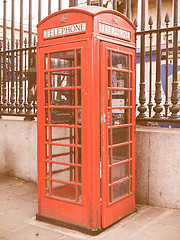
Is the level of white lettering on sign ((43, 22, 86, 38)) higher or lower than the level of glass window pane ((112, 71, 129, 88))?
higher

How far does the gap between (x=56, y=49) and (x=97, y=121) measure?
0.96 m

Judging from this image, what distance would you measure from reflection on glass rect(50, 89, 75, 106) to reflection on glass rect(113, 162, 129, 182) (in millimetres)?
928

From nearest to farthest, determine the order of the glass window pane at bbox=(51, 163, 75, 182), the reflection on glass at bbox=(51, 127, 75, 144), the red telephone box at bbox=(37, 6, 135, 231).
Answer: the red telephone box at bbox=(37, 6, 135, 231) < the glass window pane at bbox=(51, 163, 75, 182) < the reflection on glass at bbox=(51, 127, 75, 144)

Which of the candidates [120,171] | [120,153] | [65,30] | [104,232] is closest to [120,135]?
[120,153]

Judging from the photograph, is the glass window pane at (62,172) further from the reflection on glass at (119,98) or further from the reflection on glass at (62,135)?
the reflection on glass at (119,98)

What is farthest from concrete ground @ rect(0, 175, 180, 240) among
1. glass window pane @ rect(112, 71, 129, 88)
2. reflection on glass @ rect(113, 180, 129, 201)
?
glass window pane @ rect(112, 71, 129, 88)

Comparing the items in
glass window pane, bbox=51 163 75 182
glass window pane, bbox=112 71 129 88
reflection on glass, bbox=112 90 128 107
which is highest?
glass window pane, bbox=112 71 129 88

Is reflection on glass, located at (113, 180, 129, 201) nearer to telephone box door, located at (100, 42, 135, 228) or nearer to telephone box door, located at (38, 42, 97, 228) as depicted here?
telephone box door, located at (100, 42, 135, 228)

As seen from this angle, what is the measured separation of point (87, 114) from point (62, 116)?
1.43 feet

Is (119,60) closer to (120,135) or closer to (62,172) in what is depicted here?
(120,135)

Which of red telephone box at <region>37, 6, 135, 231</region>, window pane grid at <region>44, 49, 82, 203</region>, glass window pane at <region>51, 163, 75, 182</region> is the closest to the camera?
red telephone box at <region>37, 6, 135, 231</region>

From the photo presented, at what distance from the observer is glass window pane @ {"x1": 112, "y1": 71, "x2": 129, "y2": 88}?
3248 millimetres

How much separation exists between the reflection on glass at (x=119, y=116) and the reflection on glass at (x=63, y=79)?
0.59 m

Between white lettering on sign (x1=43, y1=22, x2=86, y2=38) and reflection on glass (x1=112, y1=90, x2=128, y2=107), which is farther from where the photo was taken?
reflection on glass (x1=112, y1=90, x2=128, y2=107)
